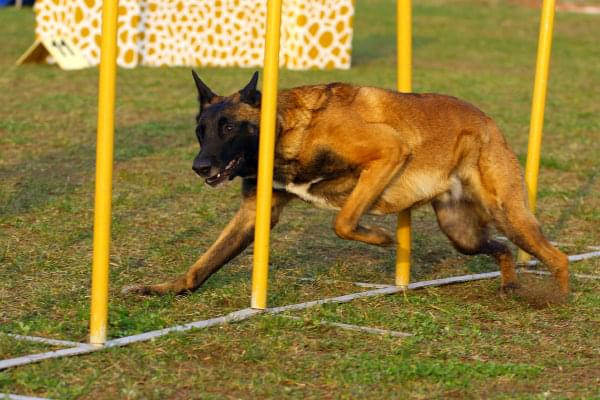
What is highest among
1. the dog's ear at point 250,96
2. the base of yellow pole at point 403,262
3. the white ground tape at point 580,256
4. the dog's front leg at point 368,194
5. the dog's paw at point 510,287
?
the dog's ear at point 250,96

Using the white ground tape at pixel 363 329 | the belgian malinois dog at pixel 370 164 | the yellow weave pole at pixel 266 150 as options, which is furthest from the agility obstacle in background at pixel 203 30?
the white ground tape at pixel 363 329

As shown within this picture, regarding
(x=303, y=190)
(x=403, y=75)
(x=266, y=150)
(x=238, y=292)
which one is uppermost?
(x=403, y=75)

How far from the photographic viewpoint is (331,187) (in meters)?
6.51

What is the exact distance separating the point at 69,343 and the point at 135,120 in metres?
8.76

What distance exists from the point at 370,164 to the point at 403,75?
42.5 inches

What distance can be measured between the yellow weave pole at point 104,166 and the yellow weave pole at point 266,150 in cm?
94

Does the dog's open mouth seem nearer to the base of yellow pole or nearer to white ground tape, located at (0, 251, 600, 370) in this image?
white ground tape, located at (0, 251, 600, 370)

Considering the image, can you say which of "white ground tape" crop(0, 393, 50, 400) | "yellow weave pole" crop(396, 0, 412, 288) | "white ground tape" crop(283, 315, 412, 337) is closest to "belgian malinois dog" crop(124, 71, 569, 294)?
"yellow weave pole" crop(396, 0, 412, 288)

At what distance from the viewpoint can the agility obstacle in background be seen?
18984mm

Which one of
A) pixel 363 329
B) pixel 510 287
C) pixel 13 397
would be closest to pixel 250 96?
pixel 363 329

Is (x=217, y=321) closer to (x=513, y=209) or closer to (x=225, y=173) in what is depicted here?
(x=225, y=173)

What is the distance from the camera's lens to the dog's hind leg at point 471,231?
697cm

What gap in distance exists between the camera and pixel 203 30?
19.5 metres

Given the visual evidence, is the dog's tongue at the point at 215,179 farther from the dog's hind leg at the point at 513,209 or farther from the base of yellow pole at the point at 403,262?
the dog's hind leg at the point at 513,209
